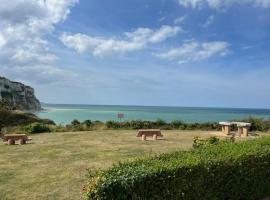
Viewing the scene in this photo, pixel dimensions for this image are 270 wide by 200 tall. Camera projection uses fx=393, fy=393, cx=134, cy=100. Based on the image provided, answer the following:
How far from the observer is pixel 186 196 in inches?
278

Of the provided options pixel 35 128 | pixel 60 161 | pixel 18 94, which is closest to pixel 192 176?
pixel 60 161

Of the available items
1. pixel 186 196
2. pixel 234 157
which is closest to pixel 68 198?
pixel 186 196

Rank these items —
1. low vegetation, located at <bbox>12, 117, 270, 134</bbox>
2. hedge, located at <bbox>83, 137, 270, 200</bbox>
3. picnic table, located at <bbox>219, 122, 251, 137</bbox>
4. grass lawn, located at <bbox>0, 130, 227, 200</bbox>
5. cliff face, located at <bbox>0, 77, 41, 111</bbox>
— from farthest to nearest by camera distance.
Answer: cliff face, located at <bbox>0, 77, 41, 111</bbox> → low vegetation, located at <bbox>12, 117, 270, 134</bbox> → picnic table, located at <bbox>219, 122, 251, 137</bbox> → grass lawn, located at <bbox>0, 130, 227, 200</bbox> → hedge, located at <bbox>83, 137, 270, 200</bbox>

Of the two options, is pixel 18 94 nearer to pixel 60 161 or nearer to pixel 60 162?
pixel 60 161

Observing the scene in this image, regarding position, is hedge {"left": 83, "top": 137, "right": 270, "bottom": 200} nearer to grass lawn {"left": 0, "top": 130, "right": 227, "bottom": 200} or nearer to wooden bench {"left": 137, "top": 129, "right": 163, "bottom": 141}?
grass lawn {"left": 0, "top": 130, "right": 227, "bottom": 200}

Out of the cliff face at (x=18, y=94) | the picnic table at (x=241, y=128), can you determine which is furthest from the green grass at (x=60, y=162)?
the cliff face at (x=18, y=94)

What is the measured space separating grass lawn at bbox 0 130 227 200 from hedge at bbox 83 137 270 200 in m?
3.07

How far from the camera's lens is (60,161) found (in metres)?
14.0

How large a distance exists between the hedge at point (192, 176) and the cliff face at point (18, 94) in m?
90.2

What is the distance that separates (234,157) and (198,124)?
20954 millimetres

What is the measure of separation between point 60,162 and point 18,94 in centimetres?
11231

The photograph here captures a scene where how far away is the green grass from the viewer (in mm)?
9867

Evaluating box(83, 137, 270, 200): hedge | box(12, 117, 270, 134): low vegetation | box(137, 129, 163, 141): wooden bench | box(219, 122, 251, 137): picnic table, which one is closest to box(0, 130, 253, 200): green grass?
box(137, 129, 163, 141): wooden bench

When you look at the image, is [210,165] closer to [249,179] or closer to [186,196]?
[186,196]
